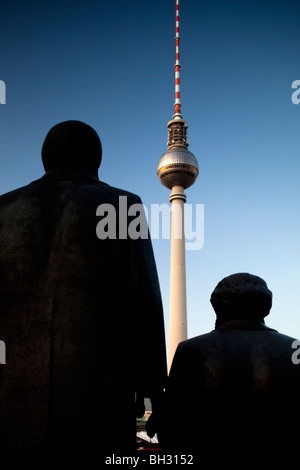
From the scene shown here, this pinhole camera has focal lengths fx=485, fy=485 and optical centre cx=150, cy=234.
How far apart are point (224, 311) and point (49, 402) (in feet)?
3.37

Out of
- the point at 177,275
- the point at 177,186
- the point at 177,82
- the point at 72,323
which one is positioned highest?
the point at 177,82

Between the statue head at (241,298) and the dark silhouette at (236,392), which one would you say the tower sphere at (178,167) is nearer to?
the statue head at (241,298)

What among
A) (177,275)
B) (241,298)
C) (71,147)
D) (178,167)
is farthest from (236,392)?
(178,167)

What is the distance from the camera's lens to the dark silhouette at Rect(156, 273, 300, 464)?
7.37 ft

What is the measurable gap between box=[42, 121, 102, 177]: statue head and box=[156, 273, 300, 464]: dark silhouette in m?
1.10

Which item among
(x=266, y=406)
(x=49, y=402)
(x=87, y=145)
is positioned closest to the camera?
(x=49, y=402)

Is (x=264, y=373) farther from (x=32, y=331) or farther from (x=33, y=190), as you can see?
(x=33, y=190)

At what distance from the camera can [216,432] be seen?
2.30 metres

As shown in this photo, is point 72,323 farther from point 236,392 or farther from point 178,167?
point 178,167

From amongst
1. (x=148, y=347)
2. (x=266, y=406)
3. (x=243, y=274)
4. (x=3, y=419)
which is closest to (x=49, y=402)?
(x=3, y=419)

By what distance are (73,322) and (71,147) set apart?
100 cm

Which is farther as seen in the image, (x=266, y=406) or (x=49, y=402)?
(x=266, y=406)

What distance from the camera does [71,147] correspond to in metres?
2.64

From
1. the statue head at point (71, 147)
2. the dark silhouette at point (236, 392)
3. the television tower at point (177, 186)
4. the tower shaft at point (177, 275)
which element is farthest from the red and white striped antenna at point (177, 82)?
the dark silhouette at point (236, 392)
